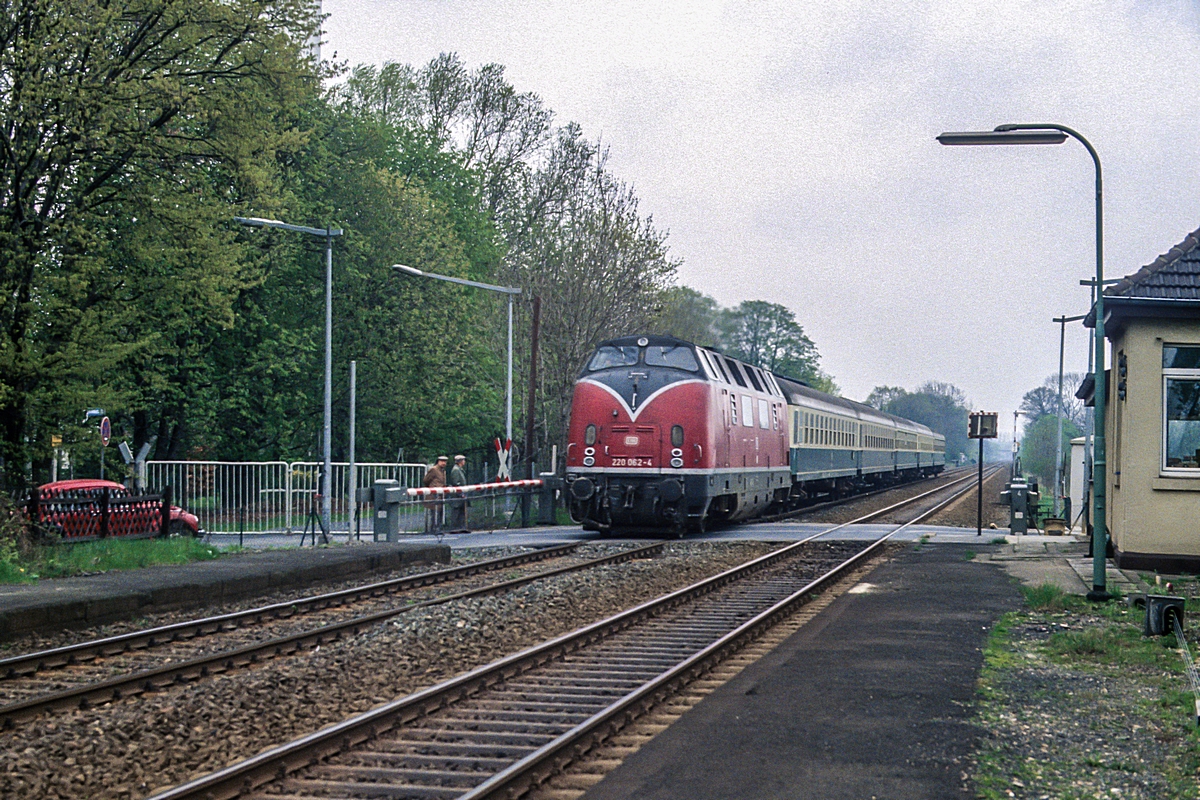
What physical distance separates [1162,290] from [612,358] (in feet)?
36.4

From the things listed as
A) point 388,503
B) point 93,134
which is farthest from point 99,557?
point 93,134

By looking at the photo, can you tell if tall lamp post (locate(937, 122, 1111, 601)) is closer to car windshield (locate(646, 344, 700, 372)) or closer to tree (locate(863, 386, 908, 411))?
car windshield (locate(646, 344, 700, 372))

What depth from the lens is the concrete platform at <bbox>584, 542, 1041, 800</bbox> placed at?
6676 mm

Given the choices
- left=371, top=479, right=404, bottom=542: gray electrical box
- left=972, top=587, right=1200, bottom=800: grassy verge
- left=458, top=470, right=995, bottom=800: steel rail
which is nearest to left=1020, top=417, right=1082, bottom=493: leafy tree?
left=371, top=479, right=404, bottom=542: gray electrical box

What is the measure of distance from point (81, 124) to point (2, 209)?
2.11m

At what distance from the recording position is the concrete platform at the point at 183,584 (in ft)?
41.0

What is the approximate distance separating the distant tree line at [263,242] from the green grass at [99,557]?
4539mm

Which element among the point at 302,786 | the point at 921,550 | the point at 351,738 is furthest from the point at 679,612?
the point at 921,550

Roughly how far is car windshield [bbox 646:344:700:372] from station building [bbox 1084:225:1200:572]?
28.5 ft

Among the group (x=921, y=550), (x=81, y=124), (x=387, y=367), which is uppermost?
Result: (x=81, y=124)

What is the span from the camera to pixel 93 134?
69.8ft

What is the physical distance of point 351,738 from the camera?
25.0ft

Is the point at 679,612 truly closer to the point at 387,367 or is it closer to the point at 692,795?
the point at 692,795

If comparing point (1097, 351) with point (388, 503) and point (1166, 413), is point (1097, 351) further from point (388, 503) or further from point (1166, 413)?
point (388, 503)
